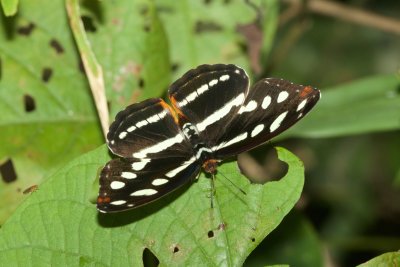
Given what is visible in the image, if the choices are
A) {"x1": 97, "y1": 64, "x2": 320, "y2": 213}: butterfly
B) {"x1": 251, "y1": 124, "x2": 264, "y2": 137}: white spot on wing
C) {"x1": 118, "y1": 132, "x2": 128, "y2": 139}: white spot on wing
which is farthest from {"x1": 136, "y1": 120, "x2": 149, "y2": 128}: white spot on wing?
{"x1": 251, "y1": 124, "x2": 264, "y2": 137}: white spot on wing

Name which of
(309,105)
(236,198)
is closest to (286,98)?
(309,105)

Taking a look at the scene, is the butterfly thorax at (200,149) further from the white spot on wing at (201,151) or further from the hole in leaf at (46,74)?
the hole in leaf at (46,74)

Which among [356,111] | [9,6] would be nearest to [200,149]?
[9,6]

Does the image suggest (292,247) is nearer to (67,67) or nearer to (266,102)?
(266,102)

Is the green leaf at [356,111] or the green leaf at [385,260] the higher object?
the green leaf at [385,260]

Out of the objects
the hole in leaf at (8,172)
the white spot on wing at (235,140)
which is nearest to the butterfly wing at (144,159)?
the white spot on wing at (235,140)

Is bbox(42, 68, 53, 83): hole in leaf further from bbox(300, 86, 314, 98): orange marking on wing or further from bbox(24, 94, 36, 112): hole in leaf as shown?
bbox(300, 86, 314, 98): orange marking on wing
